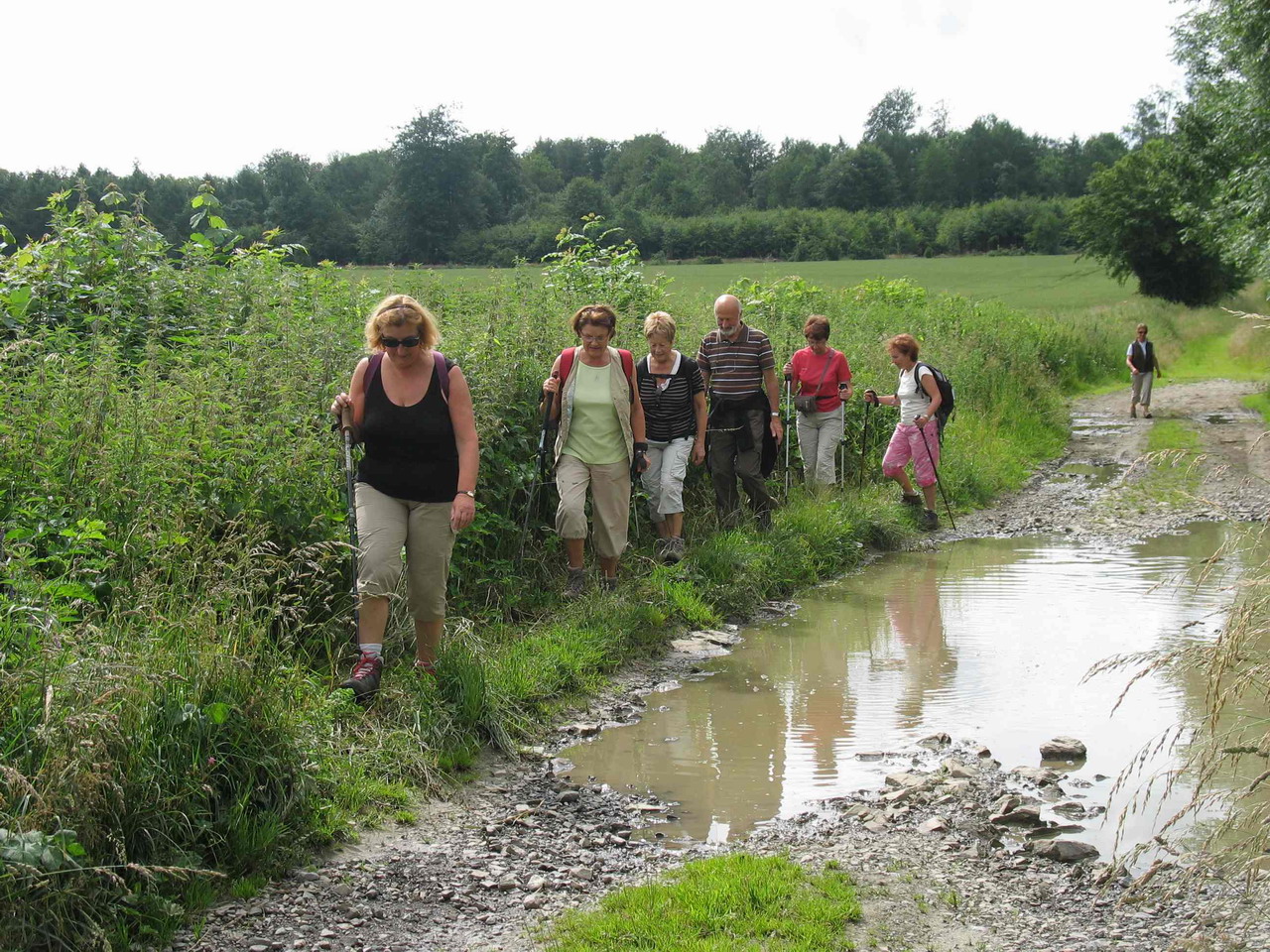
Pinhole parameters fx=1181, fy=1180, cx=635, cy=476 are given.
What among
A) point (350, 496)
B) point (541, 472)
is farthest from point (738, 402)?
point (350, 496)

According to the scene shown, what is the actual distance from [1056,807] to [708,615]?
379 centimetres

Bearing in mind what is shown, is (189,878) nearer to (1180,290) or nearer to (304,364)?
(304,364)

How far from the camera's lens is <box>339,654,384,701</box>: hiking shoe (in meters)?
5.91

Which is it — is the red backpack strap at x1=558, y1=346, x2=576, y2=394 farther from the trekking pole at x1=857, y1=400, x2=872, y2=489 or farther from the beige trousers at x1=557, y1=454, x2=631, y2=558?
the trekking pole at x1=857, y1=400, x2=872, y2=489

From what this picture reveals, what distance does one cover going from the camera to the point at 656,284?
14.5 m

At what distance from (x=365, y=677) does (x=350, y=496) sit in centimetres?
110

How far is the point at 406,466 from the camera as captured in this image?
6082 millimetres

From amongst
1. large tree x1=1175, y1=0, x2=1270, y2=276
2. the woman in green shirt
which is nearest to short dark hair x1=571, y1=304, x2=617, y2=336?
the woman in green shirt

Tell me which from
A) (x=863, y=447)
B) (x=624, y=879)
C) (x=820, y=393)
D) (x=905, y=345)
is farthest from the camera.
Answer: (x=863, y=447)

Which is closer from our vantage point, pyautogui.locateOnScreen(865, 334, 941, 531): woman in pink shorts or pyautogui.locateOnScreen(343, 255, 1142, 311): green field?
pyautogui.locateOnScreen(865, 334, 941, 531): woman in pink shorts

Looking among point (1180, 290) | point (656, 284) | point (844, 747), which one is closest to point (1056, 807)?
point (844, 747)

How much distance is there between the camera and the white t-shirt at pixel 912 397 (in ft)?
Answer: 40.7

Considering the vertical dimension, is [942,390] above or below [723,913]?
above

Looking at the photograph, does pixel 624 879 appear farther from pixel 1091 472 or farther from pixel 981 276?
pixel 981 276
